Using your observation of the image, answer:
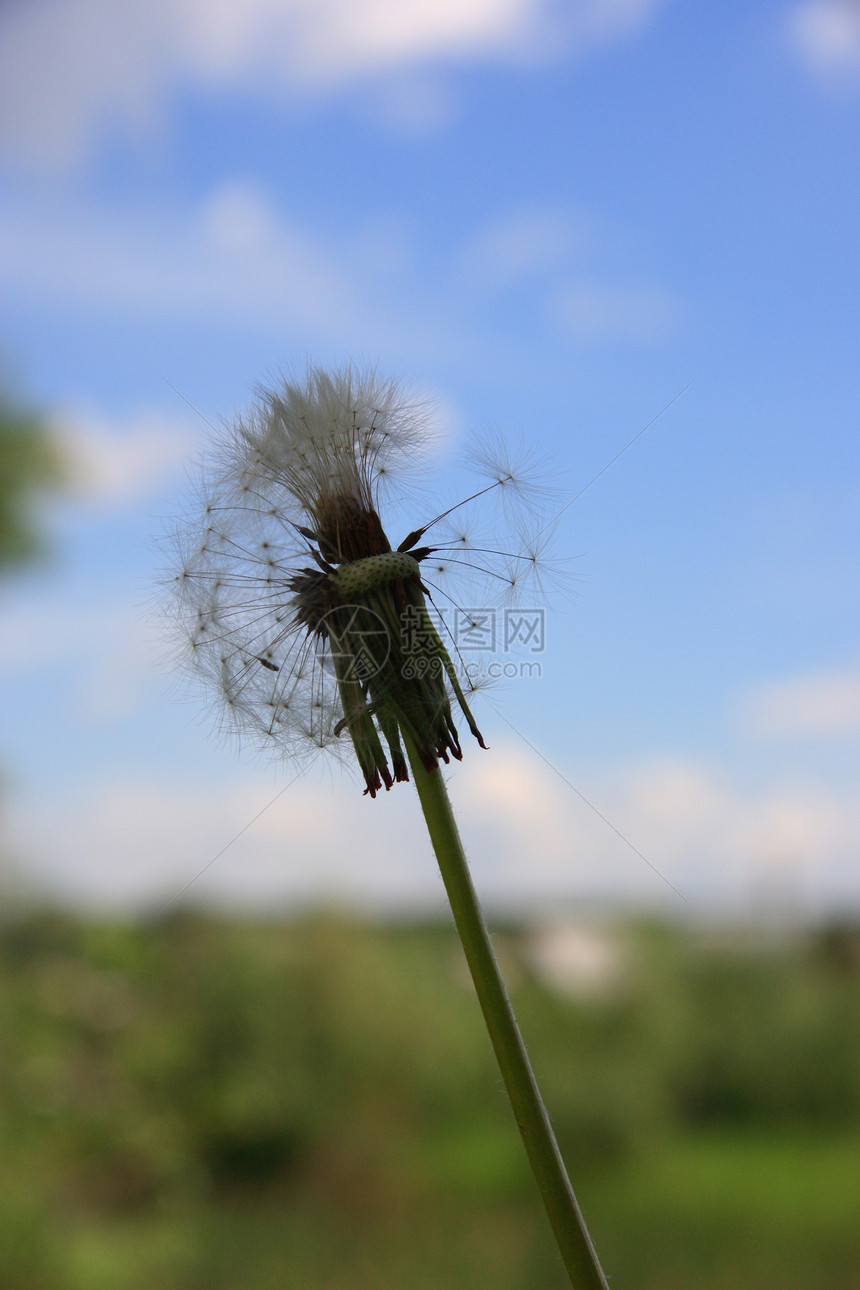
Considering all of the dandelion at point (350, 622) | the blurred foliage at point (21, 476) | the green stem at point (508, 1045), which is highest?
the blurred foliage at point (21, 476)

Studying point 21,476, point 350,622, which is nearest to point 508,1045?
point 350,622

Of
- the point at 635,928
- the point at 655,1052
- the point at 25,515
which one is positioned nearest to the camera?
the point at 655,1052

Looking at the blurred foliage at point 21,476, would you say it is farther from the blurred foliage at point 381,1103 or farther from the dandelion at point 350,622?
the dandelion at point 350,622

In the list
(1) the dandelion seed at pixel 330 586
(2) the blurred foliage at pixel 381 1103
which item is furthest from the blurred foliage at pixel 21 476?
(1) the dandelion seed at pixel 330 586

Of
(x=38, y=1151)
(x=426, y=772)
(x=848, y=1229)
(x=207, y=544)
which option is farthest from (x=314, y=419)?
(x=848, y=1229)

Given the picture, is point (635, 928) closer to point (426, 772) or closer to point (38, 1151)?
point (38, 1151)

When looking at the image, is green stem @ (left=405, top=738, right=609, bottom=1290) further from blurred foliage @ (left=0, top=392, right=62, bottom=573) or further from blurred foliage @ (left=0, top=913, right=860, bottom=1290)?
blurred foliage @ (left=0, top=392, right=62, bottom=573)
